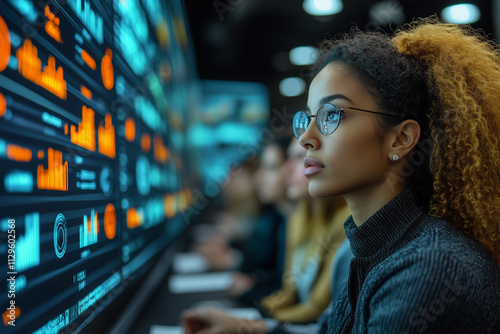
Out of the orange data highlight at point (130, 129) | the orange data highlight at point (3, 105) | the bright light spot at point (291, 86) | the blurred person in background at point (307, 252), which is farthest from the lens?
the bright light spot at point (291, 86)

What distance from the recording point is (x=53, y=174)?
497 millimetres

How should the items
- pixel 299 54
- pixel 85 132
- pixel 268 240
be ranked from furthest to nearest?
pixel 299 54
pixel 268 240
pixel 85 132

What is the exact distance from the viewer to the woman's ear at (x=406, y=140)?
734 mm

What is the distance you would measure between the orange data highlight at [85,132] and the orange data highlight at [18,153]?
0.42 feet

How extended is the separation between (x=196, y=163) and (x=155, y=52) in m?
1.76

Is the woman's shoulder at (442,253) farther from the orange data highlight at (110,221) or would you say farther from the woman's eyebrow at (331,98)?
the orange data highlight at (110,221)

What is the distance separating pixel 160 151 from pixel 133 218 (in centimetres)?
52

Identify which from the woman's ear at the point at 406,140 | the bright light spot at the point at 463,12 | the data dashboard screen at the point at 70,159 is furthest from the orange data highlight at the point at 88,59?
the bright light spot at the point at 463,12

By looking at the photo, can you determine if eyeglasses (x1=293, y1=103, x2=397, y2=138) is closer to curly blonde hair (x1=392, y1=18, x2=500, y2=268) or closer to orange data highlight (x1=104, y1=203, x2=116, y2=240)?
curly blonde hair (x1=392, y1=18, x2=500, y2=268)

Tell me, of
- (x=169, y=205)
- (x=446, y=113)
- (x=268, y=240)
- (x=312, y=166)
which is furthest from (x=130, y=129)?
(x=268, y=240)

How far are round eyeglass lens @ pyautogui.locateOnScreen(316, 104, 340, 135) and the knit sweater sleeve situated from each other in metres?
0.26

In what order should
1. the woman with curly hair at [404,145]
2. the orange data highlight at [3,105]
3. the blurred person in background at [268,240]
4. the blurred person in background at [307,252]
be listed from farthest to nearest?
the blurred person in background at [268,240], the blurred person in background at [307,252], the woman with curly hair at [404,145], the orange data highlight at [3,105]

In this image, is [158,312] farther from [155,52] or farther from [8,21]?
[8,21]

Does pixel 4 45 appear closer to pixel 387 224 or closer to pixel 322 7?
pixel 387 224
